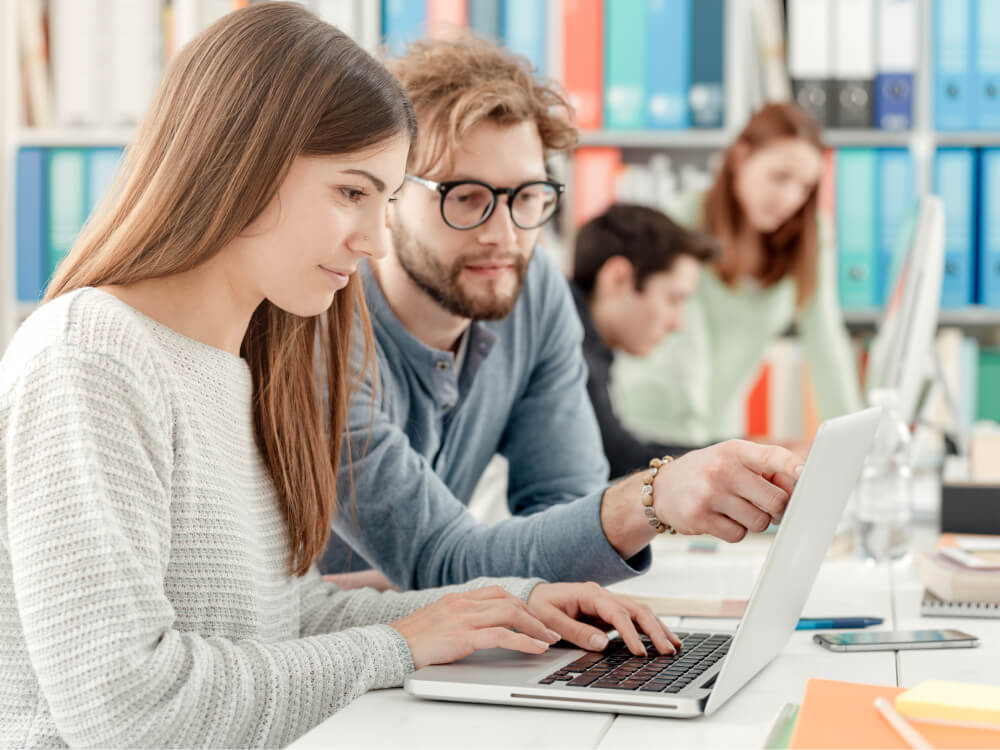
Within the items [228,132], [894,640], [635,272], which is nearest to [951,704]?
[894,640]

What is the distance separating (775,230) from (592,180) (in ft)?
1.46

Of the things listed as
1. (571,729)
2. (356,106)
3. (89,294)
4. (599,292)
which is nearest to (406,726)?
(571,729)

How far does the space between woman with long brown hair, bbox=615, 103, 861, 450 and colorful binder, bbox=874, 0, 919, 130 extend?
0.88 ft

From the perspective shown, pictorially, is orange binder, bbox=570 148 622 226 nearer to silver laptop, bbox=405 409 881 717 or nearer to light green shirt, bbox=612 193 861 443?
light green shirt, bbox=612 193 861 443

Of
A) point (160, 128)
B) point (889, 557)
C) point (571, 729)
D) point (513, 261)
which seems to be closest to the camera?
point (571, 729)

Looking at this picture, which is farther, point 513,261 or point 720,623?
point 513,261

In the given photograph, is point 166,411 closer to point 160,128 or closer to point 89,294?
point 89,294

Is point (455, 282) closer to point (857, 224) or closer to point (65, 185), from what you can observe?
point (857, 224)

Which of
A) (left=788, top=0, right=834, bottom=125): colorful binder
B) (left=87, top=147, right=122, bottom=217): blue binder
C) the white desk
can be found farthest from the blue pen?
(left=87, top=147, right=122, bottom=217): blue binder

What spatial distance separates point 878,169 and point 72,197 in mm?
1905

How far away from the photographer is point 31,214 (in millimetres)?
2885

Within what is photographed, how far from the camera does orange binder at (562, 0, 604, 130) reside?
9.18ft

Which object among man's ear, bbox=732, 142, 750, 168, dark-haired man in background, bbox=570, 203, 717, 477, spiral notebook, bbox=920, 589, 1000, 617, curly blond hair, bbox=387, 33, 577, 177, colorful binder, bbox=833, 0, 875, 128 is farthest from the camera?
colorful binder, bbox=833, 0, 875, 128

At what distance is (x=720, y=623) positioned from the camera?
3.92 feet
